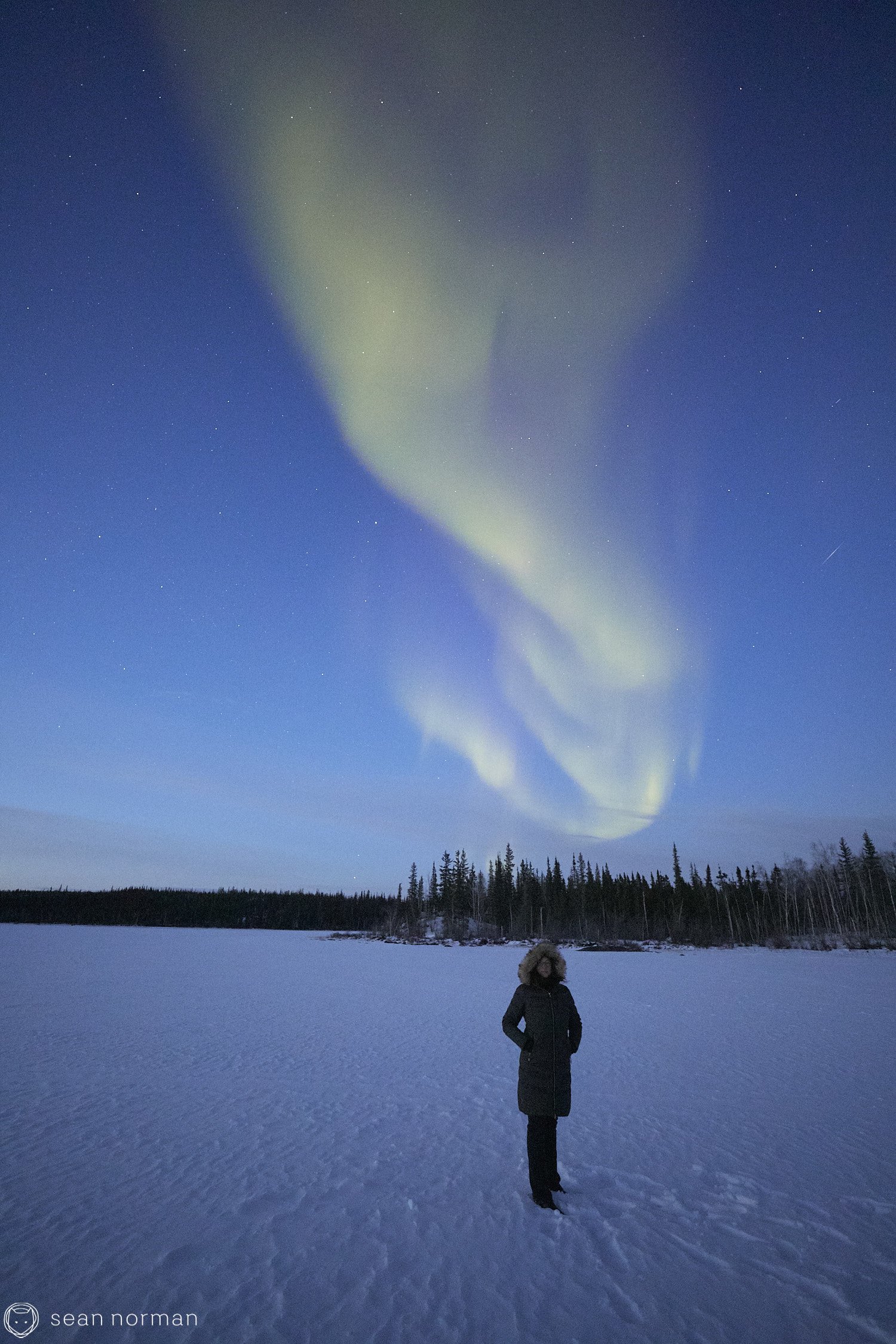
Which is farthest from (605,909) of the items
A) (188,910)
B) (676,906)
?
(188,910)

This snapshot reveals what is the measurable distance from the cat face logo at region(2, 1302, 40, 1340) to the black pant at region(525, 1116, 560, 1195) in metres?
3.66

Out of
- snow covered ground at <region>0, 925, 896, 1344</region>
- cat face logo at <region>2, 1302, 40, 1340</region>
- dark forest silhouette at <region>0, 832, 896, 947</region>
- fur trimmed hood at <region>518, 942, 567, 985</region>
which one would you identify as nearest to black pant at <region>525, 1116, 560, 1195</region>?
snow covered ground at <region>0, 925, 896, 1344</region>

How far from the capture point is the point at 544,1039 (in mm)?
5258

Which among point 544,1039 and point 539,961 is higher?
point 539,961

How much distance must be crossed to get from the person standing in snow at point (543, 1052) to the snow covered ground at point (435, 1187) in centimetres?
51

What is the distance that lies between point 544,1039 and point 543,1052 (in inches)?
4.2

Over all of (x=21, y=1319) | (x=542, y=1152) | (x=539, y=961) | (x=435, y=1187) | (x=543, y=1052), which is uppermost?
(x=539, y=961)

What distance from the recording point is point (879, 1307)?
411 cm

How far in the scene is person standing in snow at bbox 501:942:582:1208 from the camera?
17.1ft

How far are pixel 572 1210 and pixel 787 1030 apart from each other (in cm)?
1286

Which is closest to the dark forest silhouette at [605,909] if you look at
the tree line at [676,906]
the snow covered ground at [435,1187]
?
the tree line at [676,906]

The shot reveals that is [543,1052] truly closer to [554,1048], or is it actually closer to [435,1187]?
[554,1048]

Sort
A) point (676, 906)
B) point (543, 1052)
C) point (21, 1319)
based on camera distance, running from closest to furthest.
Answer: point (21, 1319), point (543, 1052), point (676, 906)

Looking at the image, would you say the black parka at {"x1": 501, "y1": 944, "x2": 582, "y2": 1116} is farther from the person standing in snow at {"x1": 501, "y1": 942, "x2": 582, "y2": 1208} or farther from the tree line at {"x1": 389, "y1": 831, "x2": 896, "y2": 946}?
the tree line at {"x1": 389, "y1": 831, "x2": 896, "y2": 946}
